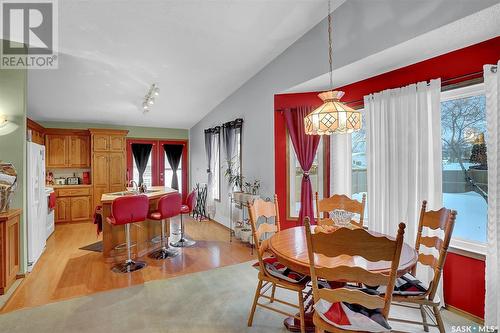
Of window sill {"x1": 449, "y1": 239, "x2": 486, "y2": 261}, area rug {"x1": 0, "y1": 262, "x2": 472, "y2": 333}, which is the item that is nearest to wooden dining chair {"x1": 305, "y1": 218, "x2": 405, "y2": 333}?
area rug {"x1": 0, "y1": 262, "x2": 472, "y2": 333}

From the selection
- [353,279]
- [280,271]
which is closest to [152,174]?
[280,271]

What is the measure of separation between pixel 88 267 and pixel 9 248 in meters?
0.91

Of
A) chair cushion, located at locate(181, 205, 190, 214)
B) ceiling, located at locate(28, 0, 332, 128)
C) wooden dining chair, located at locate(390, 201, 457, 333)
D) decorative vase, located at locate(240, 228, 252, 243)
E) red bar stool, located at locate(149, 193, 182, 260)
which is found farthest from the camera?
decorative vase, located at locate(240, 228, 252, 243)

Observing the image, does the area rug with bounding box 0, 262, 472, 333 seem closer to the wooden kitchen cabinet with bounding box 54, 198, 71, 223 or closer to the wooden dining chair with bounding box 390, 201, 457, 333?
the wooden dining chair with bounding box 390, 201, 457, 333

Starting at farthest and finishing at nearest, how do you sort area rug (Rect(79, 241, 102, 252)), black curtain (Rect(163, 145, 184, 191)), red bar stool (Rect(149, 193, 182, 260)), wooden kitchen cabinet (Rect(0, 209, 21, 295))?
black curtain (Rect(163, 145, 184, 191)) → area rug (Rect(79, 241, 102, 252)) → red bar stool (Rect(149, 193, 182, 260)) → wooden kitchen cabinet (Rect(0, 209, 21, 295))

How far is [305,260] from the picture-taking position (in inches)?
66.3

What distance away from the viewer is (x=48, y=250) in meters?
4.14

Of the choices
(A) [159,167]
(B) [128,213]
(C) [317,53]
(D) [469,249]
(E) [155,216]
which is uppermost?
(C) [317,53]

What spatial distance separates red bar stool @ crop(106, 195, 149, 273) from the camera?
314 cm

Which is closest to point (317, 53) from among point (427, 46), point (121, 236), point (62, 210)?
point (427, 46)

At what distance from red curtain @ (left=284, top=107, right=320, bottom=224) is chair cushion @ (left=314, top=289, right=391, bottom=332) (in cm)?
214

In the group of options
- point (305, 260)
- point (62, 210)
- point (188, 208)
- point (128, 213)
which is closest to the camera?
point (305, 260)

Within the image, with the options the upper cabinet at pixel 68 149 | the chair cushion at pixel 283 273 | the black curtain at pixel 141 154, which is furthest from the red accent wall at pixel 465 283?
the upper cabinet at pixel 68 149

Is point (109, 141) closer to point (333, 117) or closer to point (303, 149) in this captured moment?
point (303, 149)
